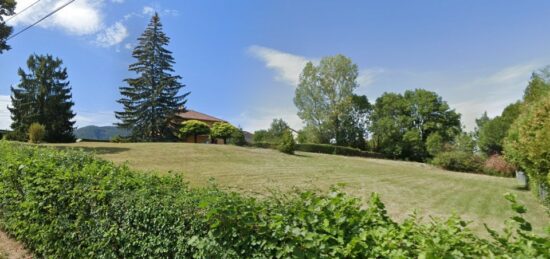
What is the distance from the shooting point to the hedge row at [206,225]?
1.66 metres

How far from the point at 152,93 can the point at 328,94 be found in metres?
20.7

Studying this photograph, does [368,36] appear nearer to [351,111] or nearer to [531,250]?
[531,250]

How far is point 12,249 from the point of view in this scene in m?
4.55

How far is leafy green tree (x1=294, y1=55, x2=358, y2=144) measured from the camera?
40.1m

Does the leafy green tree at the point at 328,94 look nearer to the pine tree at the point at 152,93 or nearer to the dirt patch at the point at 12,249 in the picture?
the pine tree at the point at 152,93

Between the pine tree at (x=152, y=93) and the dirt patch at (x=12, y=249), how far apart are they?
28.3m

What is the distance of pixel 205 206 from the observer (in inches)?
93.5

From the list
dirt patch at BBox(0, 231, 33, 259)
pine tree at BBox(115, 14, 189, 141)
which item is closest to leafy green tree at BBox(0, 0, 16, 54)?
pine tree at BBox(115, 14, 189, 141)

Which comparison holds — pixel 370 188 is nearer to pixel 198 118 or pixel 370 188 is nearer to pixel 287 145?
pixel 287 145

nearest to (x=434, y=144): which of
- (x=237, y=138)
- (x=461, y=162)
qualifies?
(x=461, y=162)

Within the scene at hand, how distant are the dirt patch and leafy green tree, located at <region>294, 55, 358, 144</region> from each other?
120 ft

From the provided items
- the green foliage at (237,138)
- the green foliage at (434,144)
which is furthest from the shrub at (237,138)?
the green foliage at (434,144)

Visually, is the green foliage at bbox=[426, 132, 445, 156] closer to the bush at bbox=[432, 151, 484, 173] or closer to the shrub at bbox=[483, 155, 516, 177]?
the bush at bbox=[432, 151, 484, 173]

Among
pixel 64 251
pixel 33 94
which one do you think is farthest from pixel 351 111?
pixel 64 251
